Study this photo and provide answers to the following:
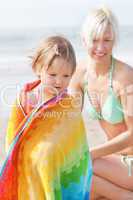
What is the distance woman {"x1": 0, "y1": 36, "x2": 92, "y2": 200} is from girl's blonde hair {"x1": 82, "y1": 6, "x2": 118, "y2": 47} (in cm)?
45

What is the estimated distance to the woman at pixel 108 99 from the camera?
2977 mm

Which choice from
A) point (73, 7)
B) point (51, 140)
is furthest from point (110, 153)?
point (73, 7)

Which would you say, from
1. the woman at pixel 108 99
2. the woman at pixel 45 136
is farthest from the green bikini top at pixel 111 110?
the woman at pixel 45 136

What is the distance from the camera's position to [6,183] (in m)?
2.51

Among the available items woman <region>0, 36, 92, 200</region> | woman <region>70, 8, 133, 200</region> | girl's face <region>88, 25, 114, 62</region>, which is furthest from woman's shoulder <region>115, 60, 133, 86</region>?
woman <region>0, 36, 92, 200</region>

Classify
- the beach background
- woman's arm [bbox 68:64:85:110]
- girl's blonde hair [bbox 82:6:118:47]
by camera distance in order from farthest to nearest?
the beach background < woman's arm [bbox 68:64:85:110] < girl's blonde hair [bbox 82:6:118:47]

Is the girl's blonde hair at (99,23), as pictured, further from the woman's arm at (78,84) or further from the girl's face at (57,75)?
the girl's face at (57,75)

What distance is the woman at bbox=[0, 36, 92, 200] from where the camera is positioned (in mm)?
2467

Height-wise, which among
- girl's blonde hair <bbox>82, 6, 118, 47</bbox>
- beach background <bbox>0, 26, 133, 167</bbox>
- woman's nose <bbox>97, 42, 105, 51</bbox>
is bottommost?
beach background <bbox>0, 26, 133, 167</bbox>

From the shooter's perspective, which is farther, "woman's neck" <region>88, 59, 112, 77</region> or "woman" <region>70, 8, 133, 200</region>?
"woman's neck" <region>88, 59, 112, 77</region>

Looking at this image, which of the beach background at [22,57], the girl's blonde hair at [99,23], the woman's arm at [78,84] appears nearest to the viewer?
the girl's blonde hair at [99,23]

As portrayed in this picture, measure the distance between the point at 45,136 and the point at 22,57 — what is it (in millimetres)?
7146

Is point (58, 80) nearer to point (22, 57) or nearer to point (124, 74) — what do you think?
point (124, 74)

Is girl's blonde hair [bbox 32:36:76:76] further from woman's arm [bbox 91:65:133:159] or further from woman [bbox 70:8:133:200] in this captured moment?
woman's arm [bbox 91:65:133:159]
